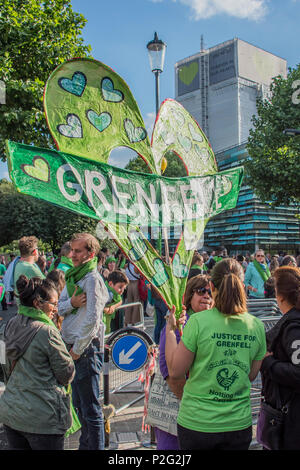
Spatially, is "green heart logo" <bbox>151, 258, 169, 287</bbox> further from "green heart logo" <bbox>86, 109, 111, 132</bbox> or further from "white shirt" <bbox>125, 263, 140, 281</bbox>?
"white shirt" <bbox>125, 263, 140, 281</bbox>

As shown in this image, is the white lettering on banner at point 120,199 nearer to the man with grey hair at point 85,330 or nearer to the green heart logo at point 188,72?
the man with grey hair at point 85,330

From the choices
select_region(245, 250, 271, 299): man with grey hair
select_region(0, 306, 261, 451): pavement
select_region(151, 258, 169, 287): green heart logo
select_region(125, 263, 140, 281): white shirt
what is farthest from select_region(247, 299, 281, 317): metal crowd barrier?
select_region(125, 263, 140, 281): white shirt

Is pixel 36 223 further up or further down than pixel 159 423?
further up

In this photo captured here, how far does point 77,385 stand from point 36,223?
105 feet

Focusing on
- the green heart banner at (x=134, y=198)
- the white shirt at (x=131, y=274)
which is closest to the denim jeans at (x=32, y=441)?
the green heart banner at (x=134, y=198)

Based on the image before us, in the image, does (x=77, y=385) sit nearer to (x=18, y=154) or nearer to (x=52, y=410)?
(x=52, y=410)

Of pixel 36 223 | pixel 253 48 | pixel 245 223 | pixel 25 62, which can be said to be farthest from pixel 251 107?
pixel 25 62

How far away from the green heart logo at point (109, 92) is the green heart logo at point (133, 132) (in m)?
0.18

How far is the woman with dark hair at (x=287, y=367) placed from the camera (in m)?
2.46

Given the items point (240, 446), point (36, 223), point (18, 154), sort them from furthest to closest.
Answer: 1. point (36, 223)
2. point (18, 154)
3. point (240, 446)

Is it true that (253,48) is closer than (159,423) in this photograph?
No

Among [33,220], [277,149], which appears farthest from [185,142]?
[33,220]

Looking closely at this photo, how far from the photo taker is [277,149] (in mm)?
17859

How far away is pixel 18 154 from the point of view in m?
2.60
